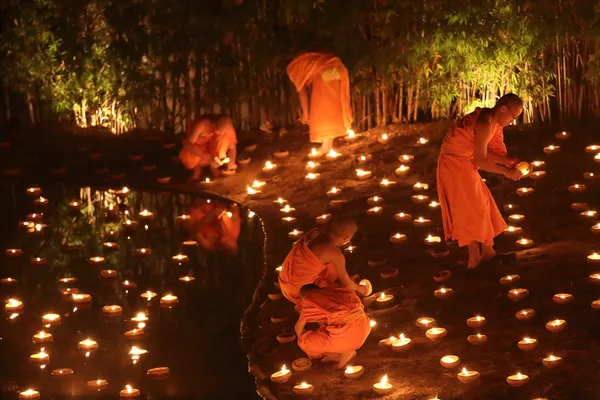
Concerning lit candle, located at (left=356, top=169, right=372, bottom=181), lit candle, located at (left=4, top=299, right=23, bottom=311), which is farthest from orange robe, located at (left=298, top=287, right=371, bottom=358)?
lit candle, located at (left=356, top=169, right=372, bottom=181)

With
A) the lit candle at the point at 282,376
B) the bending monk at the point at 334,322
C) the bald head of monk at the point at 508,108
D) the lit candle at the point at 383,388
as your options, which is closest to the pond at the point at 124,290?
the lit candle at the point at 282,376

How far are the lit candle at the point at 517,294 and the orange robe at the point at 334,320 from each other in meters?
1.25

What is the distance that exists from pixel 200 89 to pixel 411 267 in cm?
508

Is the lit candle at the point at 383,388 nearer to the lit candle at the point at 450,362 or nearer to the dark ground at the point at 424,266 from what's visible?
the dark ground at the point at 424,266

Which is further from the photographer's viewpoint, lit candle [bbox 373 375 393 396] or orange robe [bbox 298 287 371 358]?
orange robe [bbox 298 287 371 358]

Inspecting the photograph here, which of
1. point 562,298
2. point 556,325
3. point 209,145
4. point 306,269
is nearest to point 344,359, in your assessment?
point 306,269

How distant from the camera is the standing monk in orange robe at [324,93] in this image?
1093 cm

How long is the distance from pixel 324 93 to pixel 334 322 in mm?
4932

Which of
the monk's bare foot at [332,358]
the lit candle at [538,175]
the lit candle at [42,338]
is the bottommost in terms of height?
the monk's bare foot at [332,358]

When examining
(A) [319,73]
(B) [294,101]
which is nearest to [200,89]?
(B) [294,101]

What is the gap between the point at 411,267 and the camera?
26.7ft

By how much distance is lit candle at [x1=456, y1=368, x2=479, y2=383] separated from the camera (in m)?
6.19

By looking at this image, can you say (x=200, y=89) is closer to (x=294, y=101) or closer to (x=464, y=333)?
(x=294, y=101)

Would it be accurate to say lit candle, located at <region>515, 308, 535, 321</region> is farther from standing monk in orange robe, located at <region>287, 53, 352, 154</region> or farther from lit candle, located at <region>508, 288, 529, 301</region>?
standing monk in orange robe, located at <region>287, 53, 352, 154</region>
